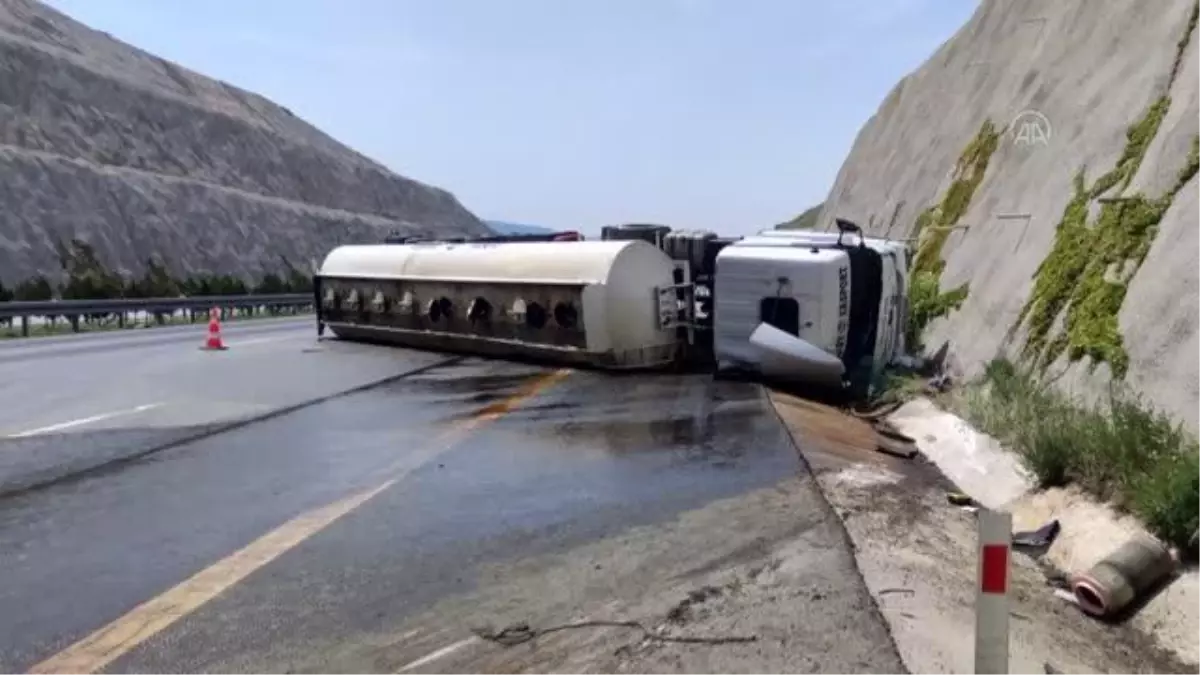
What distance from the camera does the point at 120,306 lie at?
103ft

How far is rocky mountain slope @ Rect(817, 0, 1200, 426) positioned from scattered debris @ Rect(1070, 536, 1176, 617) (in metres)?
1.97

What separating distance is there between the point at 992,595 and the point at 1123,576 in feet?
6.48

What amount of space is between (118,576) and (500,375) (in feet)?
34.7

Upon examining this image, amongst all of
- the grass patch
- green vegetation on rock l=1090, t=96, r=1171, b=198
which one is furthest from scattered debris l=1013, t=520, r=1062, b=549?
green vegetation on rock l=1090, t=96, r=1171, b=198

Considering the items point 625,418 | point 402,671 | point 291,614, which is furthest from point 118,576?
point 625,418

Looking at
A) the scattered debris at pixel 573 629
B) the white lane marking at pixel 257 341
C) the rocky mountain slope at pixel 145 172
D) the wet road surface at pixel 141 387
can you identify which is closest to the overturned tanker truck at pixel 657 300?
the wet road surface at pixel 141 387

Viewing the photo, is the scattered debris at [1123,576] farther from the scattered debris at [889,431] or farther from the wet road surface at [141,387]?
the wet road surface at [141,387]

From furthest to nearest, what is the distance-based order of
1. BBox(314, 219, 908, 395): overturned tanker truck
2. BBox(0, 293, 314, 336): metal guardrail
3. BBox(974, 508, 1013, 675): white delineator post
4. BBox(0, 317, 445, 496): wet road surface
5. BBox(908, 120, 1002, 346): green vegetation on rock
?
BBox(0, 293, 314, 336): metal guardrail < BBox(908, 120, 1002, 346): green vegetation on rock < BBox(314, 219, 908, 395): overturned tanker truck < BBox(0, 317, 445, 496): wet road surface < BBox(974, 508, 1013, 675): white delineator post

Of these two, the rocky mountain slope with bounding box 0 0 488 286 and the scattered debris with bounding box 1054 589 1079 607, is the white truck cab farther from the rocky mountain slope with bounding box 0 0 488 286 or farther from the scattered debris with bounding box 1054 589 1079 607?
the rocky mountain slope with bounding box 0 0 488 286

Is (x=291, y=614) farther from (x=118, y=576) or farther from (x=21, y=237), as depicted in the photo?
(x=21, y=237)

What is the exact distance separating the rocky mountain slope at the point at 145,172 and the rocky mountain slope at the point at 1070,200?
42.6 meters

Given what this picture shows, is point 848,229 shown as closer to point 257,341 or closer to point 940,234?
point 940,234

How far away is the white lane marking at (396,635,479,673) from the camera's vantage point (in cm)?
463

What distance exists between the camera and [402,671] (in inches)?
180
